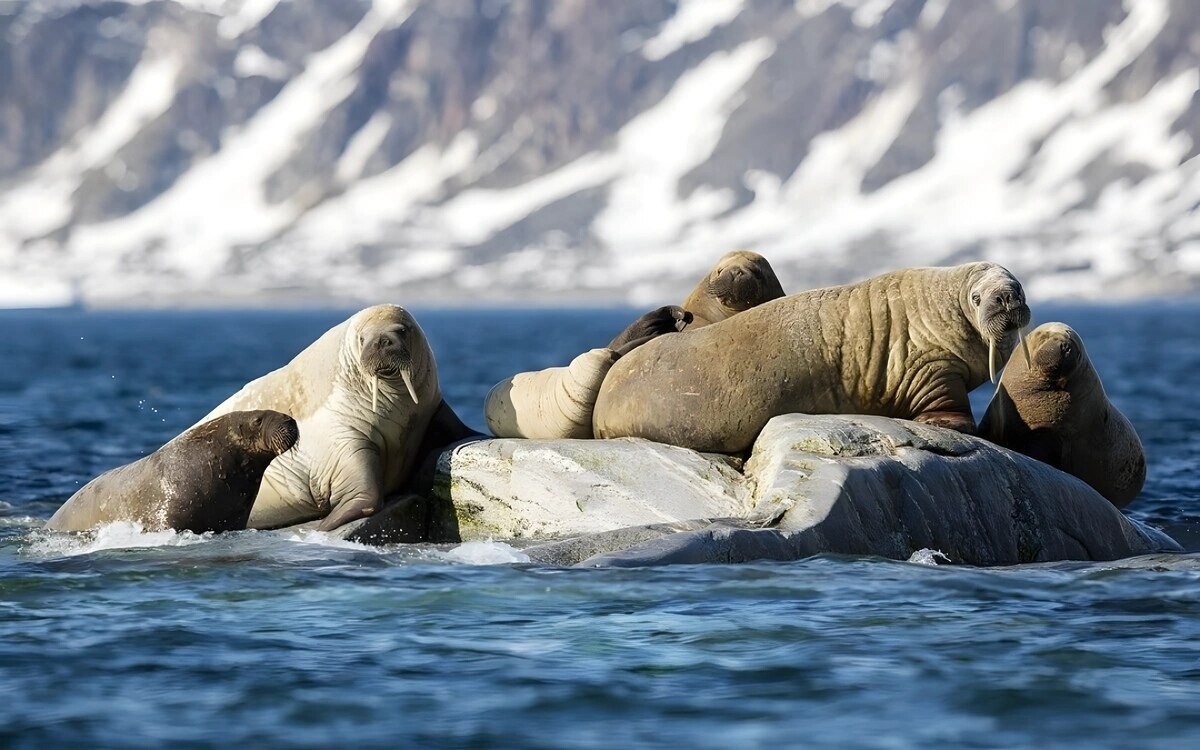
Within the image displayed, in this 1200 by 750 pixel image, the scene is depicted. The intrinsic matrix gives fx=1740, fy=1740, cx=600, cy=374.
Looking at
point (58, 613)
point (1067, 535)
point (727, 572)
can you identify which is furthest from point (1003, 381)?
point (58, 613)

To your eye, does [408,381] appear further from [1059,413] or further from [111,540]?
[1059,413]

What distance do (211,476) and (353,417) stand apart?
117 centimetres

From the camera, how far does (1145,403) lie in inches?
1469

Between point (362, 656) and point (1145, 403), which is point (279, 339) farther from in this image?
point (362, 656)

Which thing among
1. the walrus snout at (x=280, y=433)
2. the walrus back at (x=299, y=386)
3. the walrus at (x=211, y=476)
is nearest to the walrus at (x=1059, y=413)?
the walrus back at (x=299, y=386)

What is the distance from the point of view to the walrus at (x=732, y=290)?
14531 millimetres

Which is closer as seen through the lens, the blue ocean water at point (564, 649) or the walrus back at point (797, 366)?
the blue ocean water at point (564, 649)

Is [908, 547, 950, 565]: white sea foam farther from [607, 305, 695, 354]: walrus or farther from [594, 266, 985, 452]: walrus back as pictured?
[607, 305, 695, 354]: walrus

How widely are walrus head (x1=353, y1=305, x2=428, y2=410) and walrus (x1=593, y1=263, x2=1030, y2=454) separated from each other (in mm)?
A: 1599

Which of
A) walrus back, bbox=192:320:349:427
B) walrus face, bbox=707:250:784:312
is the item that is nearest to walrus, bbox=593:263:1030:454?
walrus face, bbox=707:250:784:312

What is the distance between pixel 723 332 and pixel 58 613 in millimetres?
5454

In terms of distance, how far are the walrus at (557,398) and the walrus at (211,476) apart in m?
1.95

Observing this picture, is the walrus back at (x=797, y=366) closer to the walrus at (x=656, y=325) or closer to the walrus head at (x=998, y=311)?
the walrus head at (x=998, y=311)

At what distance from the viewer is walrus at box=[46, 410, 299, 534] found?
1268 cm
